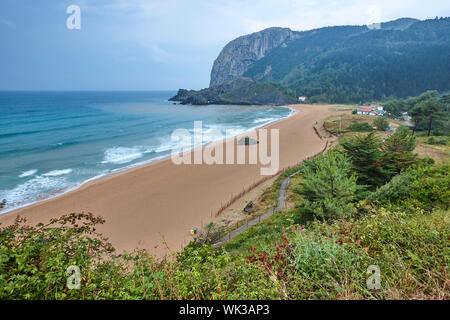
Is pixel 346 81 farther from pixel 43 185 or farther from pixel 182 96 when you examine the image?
pixel 43 185

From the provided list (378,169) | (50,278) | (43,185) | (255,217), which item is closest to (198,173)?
(255,217)

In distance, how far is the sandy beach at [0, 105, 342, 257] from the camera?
472 inches

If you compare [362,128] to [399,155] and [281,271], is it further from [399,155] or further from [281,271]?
[281,271]

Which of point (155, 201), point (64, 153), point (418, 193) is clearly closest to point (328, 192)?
point (418, 193)

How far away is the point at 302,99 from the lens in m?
100

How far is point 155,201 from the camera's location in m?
15.7

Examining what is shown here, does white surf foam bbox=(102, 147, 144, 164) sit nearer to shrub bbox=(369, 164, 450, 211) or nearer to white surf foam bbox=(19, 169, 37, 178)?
white surf foam bbox=(19, 169, 37, 178)
